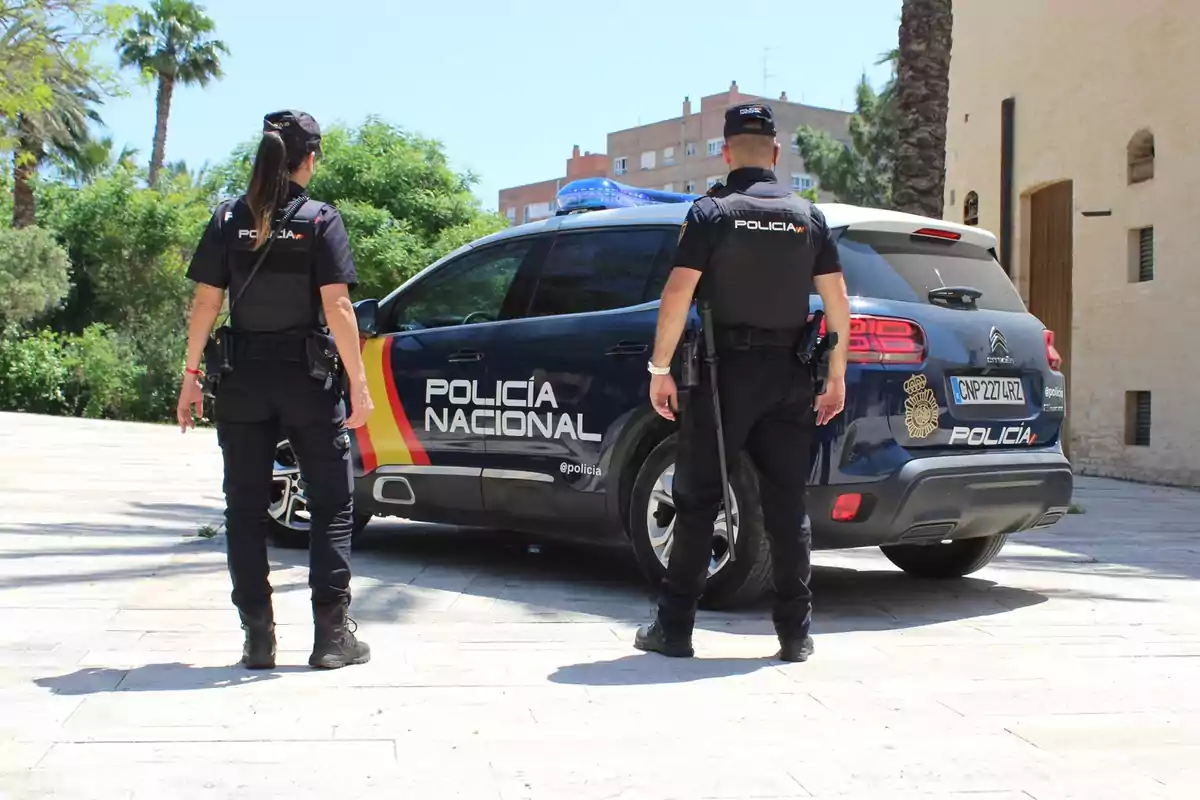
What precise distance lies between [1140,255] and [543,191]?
94442 millimetres

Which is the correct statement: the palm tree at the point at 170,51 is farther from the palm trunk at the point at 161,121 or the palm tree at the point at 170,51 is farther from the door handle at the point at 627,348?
the door handle at the point at 627,348

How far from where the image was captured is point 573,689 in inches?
174

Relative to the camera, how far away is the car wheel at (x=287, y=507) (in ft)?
24.0

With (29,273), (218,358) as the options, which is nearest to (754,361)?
(218,358)

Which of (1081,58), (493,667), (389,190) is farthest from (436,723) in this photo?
(389,190)

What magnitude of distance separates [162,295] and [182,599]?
100.0ft

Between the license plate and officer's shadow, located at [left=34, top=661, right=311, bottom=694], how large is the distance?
2.90 m

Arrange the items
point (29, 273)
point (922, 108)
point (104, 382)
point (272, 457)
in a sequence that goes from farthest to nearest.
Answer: point (29, 273) → point (104, 382) → point (922, 108) → point (272, 457)

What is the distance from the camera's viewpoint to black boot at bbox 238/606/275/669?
4.59 m

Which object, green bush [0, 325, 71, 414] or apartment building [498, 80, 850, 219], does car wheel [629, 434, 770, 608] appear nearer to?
green bush [0, 325, 71, 414]

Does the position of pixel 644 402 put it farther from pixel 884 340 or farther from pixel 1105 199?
pixel 1105 199

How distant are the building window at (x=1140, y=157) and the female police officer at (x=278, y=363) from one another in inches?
532

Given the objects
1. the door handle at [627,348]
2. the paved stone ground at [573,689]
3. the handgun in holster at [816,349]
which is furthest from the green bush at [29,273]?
the handgun in holster at [816,349]

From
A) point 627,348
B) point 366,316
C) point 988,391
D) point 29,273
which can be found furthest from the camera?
point 29,273
